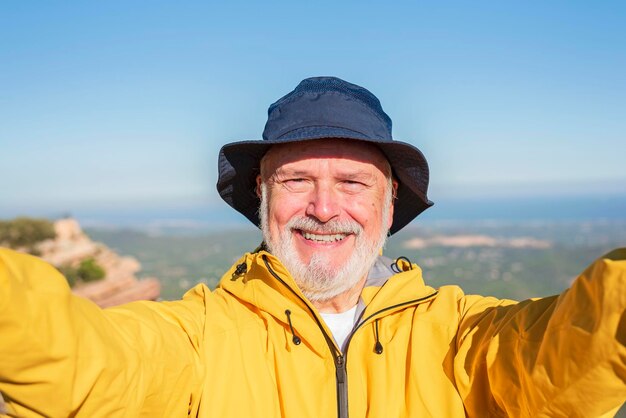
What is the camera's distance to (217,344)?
2582 millimetres

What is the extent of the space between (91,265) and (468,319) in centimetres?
1970

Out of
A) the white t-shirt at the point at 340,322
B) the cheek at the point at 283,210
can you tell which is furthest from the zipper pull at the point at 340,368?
the cheek at the point at 283,210

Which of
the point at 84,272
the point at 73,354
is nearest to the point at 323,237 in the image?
the point at 73,354

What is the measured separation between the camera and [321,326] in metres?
2.65

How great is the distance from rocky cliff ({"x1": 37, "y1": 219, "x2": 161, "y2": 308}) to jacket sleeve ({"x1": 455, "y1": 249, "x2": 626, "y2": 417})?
1240 cm

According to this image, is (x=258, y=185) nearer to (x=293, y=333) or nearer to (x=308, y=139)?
(x=308, y=139)

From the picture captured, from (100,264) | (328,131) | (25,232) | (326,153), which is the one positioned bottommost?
(100,264)

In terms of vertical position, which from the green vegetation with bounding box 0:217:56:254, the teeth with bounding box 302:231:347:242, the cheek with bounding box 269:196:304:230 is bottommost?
the green vegetation with bounding box 0:217:56:254

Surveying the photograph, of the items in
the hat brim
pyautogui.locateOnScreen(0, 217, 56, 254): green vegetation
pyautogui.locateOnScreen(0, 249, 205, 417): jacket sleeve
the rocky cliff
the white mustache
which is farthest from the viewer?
pyautogui.locateOnScreen(0, 217, 56, 254): green vegetation

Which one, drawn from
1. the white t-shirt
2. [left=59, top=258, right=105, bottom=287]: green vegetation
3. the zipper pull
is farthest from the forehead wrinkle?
[left=59, top=258, right=105, bottom=287]: green vegetation

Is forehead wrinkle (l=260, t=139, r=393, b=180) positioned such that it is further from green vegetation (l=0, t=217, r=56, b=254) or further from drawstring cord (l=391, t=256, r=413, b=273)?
green vegetation (l=0, t=217, r=56, b=254)

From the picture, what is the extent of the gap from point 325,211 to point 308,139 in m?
0.40

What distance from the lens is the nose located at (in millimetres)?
3180

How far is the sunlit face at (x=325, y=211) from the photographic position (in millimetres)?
3205
